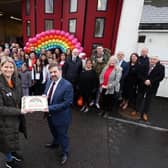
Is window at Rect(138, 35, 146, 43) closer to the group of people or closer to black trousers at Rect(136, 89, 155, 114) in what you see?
the group of people

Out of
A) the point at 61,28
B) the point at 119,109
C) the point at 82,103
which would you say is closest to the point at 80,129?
the point at 82,103

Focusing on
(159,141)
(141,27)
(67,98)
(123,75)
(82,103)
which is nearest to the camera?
(67,98)

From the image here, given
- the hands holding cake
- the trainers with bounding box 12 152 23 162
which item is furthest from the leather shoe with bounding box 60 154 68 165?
the hands holding cake

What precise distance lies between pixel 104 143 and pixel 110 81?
1577 mm

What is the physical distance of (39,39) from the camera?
8211 millimetres

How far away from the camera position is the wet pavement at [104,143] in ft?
9.09

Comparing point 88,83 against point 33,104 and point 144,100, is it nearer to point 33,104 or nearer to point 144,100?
point 144,100

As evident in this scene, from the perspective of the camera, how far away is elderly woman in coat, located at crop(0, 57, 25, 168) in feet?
6.56

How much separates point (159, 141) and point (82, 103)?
2214 mm

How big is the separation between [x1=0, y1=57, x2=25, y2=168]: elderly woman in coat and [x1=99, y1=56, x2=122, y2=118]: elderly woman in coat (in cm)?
254

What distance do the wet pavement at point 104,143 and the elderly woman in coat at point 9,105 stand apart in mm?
686

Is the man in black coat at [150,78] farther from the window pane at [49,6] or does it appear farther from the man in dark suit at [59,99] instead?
the window pane at [49,6]

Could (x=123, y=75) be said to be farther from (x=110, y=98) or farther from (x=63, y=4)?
(x=63, y=4)

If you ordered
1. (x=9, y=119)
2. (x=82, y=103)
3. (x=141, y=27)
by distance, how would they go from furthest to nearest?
1. (x=141, y=27)
2. (x=82, y=103)
3. (x=9, y=119)
